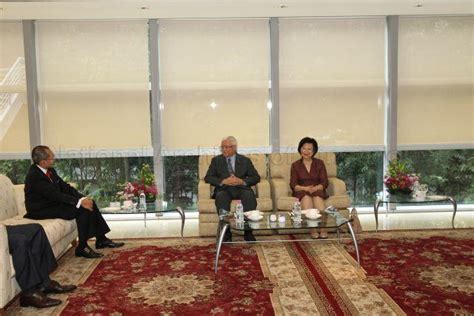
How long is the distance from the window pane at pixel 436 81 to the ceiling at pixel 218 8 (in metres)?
0.36

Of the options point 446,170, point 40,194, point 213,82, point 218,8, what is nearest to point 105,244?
point 40,194

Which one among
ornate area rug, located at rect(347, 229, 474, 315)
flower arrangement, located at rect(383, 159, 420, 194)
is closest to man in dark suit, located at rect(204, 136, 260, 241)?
ornate area rug, located at rect(347, 229, 474, 315)

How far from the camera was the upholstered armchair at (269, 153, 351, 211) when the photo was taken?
6.21 m

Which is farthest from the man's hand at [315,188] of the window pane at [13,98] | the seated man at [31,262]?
the window pane at [13,98]

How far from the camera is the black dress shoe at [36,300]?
3871 millimetres

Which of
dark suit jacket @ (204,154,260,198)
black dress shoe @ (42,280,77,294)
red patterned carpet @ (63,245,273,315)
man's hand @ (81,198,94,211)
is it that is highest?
dark suit jacket @ (204,154,260,198)

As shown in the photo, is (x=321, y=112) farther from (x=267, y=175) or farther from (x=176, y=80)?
(x=176, y=80)

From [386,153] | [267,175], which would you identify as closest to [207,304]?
[267,175]

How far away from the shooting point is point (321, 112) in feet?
25.8

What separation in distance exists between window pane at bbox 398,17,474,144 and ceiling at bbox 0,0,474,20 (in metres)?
0.36

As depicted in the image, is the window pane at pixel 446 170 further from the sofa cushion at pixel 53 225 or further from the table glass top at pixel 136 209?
the sofa cushion at pixel 53 225

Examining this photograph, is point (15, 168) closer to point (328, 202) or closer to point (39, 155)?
point (39, 155)

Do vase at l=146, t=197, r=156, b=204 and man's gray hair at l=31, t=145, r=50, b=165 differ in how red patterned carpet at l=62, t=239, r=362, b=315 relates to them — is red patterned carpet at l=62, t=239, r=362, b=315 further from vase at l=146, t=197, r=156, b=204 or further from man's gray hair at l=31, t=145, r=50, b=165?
man's gray hair at l=31, t=145, r=50, b=165

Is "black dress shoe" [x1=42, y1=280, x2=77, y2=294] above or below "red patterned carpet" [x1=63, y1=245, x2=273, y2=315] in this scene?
above
